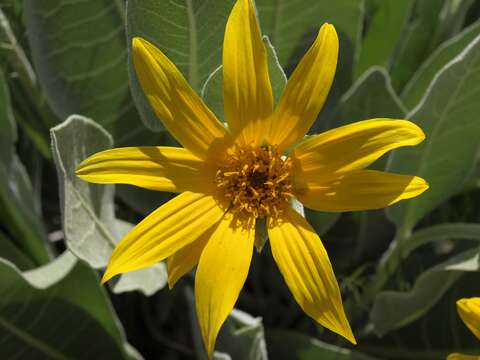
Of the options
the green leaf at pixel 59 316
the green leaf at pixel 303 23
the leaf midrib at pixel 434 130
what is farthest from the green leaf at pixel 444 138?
the green leaf at pixel 59 316

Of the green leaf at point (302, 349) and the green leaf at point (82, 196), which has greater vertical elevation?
the green leaf at point (82, 196)

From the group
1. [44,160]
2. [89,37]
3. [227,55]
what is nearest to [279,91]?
[227,55]

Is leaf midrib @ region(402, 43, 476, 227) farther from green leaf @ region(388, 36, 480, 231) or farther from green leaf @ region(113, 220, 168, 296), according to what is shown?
green leaf @ region(113, 220, 168, 296)

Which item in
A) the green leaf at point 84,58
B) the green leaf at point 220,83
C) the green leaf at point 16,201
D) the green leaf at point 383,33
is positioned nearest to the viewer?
the green leaf at point 220,83

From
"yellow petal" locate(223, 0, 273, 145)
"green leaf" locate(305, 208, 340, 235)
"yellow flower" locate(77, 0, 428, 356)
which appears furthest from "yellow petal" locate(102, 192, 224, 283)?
"green leaf" locate(305, 208, 340, 235)

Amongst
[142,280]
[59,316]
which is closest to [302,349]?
[142,280]

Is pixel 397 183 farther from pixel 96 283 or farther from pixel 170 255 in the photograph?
pixel 96 283

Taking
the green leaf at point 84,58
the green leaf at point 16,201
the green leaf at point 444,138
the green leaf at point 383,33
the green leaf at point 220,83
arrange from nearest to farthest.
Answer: the green leaf at point 220,83 < the green leaf at point 444,138 < the green leaf at point 84,58 < the green leaf at point 16,201 < the green leaf at point 383,33

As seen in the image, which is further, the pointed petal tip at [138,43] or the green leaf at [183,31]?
the green leaf at [183,31]

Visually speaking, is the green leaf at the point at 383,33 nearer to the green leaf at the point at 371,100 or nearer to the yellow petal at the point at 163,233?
the green leaf at the point at 371,100
